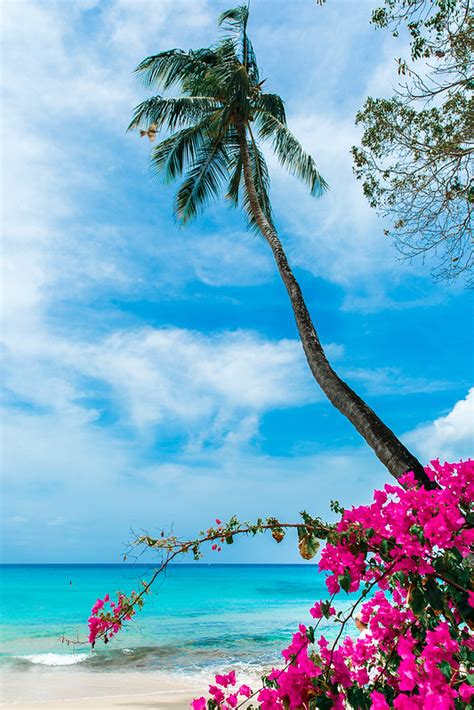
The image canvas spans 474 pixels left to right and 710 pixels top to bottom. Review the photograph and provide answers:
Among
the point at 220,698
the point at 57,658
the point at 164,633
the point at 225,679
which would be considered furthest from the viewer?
the point at 164,633

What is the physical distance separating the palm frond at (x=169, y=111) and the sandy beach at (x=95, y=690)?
29.8ft

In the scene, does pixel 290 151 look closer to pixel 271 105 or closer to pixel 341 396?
pixel 271 105

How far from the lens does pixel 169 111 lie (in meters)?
9.04

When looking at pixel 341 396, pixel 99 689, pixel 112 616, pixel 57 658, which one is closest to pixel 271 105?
pixel 341 396

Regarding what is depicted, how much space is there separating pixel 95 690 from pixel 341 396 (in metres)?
8.37

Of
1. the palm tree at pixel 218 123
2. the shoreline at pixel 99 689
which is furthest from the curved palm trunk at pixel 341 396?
the shoreline at pixel 99 689

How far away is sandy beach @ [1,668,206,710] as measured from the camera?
8.80 meters

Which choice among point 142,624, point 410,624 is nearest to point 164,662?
point 142,624

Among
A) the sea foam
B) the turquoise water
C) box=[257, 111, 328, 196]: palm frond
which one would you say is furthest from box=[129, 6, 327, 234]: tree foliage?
the sea foam

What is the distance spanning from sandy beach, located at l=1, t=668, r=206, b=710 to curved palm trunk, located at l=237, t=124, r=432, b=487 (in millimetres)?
6020

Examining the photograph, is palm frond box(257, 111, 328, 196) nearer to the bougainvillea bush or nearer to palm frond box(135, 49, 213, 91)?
palm frond box(135, 49, 213, 91)

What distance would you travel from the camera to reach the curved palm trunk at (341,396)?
422 cm

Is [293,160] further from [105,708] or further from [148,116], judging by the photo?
[105,708]

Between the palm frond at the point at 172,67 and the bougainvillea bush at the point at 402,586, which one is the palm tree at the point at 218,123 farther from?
the bougainvillea bush at the point at 402,586
